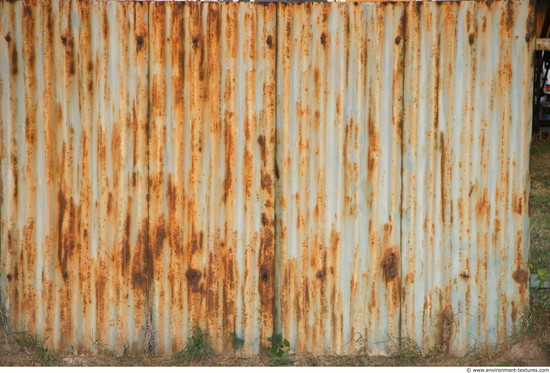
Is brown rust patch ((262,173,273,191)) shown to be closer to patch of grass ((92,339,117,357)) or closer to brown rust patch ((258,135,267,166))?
brown rust patch ((258,135,267,166))

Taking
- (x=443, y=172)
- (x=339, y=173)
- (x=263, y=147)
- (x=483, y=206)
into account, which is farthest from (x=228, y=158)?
(x=483, y=206)

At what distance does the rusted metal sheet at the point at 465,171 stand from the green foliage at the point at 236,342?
1136mm

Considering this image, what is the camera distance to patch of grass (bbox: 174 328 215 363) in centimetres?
505

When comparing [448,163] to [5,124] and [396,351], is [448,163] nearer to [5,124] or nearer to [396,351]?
[396,351]

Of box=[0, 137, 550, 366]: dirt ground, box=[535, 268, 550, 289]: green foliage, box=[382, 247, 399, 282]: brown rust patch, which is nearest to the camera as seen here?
box=[0, 137, 550, 366]: dirt ground

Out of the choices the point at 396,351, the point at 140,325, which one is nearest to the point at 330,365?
the point at 396,351

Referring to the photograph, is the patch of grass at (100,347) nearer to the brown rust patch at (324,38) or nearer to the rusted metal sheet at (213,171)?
the rusted metal sheet at (213,171)

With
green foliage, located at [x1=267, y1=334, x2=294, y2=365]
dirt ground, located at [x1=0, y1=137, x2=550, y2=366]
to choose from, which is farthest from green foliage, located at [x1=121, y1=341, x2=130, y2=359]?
green foliage, located at [x1=267, y1=334, x2=294, y2=365]

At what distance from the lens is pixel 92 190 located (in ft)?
16.7

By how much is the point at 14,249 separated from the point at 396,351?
2.75 m

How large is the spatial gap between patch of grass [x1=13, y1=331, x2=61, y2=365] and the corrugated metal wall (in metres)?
0.06

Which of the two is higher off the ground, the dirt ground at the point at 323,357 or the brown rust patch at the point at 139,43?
the brown rust patch at the point at 139,43

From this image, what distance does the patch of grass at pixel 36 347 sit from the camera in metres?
5.04

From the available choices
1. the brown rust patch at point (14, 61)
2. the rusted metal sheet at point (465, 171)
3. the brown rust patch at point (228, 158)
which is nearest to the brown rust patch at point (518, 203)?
the rusted metal sheet at point (465, 171)
